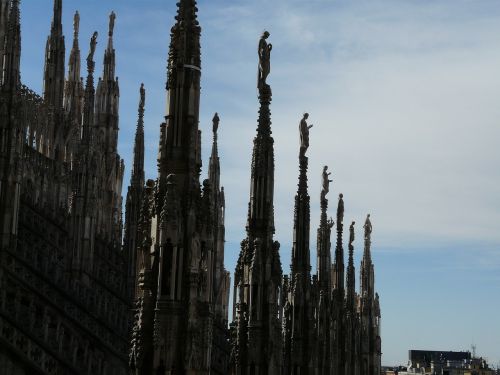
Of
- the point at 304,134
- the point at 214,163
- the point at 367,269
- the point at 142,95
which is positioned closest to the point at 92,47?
the point at 142,95

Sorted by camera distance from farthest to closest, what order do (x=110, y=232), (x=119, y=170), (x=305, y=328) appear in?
(x=119, y=170) → (x=110, y=232) → (x=305, y=328)

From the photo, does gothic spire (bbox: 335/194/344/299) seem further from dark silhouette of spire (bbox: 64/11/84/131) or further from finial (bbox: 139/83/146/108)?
dark silhouette of spire (bbox: 64/11/84/131)

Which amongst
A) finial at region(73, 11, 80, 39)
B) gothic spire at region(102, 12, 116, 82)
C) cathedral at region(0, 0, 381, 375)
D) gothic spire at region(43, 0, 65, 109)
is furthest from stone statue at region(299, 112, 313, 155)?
finial at region(73, 11, 80, 39)

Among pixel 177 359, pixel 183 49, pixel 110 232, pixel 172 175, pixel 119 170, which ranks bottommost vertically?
pixel 177 359

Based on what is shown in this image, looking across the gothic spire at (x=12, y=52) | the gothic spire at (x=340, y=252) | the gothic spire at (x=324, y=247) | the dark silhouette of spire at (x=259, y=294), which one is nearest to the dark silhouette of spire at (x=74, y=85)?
the gothic spire at (x=12, y=52)

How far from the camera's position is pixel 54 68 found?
51.6 m

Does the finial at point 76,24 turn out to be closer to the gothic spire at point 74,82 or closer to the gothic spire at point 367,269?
the gothic spire at point 74,82

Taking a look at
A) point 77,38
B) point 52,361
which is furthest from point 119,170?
point 52,361

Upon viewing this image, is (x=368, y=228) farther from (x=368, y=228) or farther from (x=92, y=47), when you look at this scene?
(x=92, y=47)

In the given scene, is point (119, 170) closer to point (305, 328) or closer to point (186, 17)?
point (305, 328)

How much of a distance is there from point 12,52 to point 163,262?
61.7 feet

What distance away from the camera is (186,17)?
1339 centimetres

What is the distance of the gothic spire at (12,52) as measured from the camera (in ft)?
91.5

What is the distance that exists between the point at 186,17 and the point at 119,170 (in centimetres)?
4468
